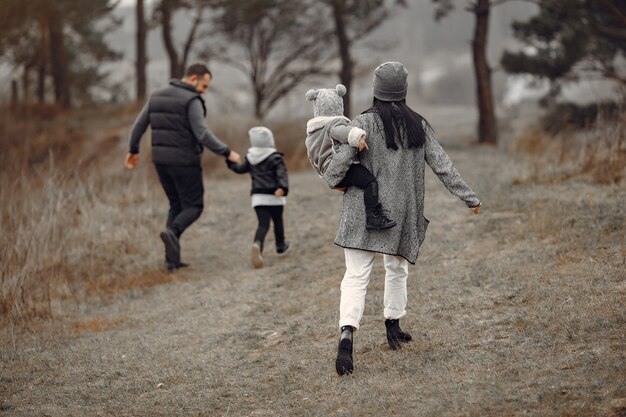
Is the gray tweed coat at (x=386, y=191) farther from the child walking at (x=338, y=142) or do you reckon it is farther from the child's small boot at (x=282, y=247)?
the child's small boot at (x=282, y=247)

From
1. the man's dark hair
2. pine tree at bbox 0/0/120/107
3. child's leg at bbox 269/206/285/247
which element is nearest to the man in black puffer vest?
the man's dark hair

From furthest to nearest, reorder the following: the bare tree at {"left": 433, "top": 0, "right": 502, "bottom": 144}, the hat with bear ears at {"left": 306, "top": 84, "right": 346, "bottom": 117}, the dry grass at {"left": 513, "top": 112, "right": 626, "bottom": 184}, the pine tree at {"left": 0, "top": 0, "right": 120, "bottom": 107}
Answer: the bare tree at {"left": 433, "top": 0, "right": 502, "bottom": 144} → the pine tree at {"left": 0, "top": 0, "right": 120, "bottom": 107} → the dry grass at {"left": 513, "top": 112, "right": 626, "bottom": 184} → the hat with bear ears at {"left": 306, "top": 84, "right": 346, "bottom": 117}

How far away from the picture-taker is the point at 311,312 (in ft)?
22.9

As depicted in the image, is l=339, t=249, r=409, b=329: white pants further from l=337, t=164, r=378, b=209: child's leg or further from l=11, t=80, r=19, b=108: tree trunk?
l=11, t=80, r=19, b=108: tree trunk

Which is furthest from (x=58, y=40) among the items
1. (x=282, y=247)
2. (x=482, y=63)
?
(x=282, y=247)

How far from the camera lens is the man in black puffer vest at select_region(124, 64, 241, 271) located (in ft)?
28.0

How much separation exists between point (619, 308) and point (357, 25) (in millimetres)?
19968

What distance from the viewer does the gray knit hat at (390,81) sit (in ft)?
17.0

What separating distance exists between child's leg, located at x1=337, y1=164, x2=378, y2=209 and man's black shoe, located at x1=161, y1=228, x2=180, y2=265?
156 inches

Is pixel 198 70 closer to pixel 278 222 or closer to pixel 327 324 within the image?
pixel 278 222

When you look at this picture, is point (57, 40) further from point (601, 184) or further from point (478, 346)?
point (478, 346)

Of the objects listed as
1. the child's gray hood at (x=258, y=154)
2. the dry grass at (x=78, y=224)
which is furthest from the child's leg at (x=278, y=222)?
the dry grass at (x=78, y=224)

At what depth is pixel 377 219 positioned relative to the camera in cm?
513

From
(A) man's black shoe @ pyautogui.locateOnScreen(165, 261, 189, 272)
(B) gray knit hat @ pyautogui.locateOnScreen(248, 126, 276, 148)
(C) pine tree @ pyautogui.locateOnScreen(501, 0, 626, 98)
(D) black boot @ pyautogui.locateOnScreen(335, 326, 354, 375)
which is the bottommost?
(A) man's black shoe @ pyautogui.locateOnScreen(165, 261, 189, 272)
